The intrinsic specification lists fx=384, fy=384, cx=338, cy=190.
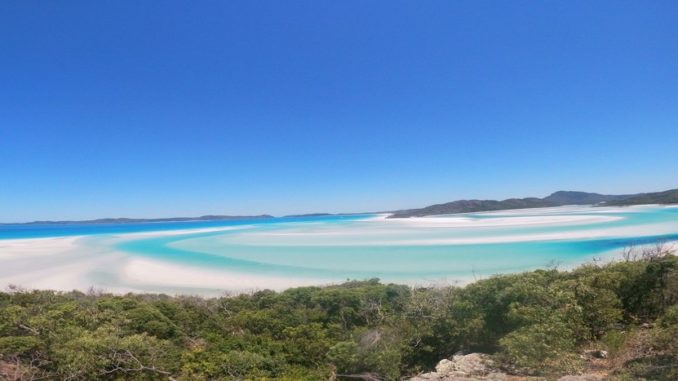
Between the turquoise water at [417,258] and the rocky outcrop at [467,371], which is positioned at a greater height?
the rocky outcrop at [467,371]

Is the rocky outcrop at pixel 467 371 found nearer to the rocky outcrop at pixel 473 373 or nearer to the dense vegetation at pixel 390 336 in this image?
the rocky outcrop at pixel 473 373

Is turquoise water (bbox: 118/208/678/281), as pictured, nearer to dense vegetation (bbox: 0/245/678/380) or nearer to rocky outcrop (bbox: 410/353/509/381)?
dense vegetation (bbox: 0/245/678/380)

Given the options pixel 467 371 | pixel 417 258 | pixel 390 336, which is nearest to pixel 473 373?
pixel 467 371

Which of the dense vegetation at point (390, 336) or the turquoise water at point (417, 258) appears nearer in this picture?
the dense vegetation at point (390, 336)

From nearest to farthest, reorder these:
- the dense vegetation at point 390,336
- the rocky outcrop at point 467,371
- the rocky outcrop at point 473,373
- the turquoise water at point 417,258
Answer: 1. the rocky outcrop at point 473,373
2. the rocky outcrop at point 467,371
3. the dense vegetation at point 390,336
4. the turquoise water at point 417,258

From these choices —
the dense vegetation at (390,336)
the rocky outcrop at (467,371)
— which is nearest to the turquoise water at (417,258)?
the dense vegetation at (390,336)

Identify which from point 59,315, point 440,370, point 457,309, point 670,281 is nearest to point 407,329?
point 457,309

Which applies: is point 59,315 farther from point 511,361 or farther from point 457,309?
point 511,361

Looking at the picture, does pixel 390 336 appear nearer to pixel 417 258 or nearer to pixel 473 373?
pixel 473 373
